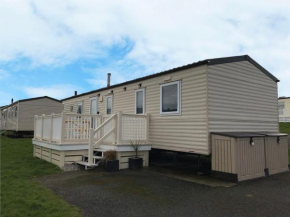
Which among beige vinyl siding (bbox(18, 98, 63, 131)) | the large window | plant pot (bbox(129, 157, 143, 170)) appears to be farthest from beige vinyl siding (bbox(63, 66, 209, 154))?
beige vinyl siding (bbox(18, 98, 63, 131))

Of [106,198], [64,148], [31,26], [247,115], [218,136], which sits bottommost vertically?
[106,198]

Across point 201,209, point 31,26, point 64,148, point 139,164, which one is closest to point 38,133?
point 64,148

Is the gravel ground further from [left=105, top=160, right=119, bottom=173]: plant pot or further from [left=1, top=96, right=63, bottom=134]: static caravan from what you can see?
[left=1, top=96, right=63, bottom=134]: static caravan

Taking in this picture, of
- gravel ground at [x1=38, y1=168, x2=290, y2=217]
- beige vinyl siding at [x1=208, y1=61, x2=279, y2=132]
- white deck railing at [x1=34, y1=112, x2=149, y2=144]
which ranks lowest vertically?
gravel ground at [x1=38, y1=168, x2=290, y2=217]

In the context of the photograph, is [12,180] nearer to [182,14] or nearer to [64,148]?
[64,148]

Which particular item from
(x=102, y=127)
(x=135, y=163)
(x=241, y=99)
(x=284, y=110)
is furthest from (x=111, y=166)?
(x=284, y=110)

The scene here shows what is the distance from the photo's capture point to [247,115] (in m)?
7.73

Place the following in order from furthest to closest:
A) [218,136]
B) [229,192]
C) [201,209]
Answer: [218,136] < [229,192] < [201,209]

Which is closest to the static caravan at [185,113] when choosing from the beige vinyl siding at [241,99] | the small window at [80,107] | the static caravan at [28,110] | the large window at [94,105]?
the beige vinyl siding at [241,99]

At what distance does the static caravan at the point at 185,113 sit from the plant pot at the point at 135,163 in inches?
11.9

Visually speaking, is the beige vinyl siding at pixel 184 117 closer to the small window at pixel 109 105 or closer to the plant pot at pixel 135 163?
the plant pot at pixel 135 163

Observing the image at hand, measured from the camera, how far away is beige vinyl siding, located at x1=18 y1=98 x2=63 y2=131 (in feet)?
69.5

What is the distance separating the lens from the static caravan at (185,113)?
6691 mm

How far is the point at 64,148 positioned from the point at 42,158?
2.48 m
